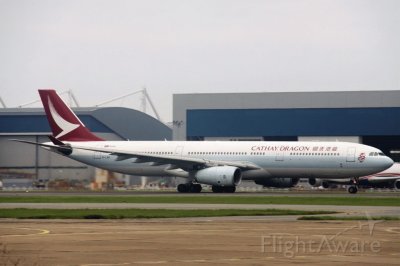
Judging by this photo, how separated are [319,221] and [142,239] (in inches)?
430

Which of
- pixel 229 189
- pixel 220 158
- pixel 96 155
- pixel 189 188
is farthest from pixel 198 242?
pixel 96 155

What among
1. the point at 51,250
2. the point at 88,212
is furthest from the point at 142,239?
the point at 88,212

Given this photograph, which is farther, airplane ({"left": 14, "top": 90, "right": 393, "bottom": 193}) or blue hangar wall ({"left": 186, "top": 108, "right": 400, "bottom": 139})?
blue hangar wall ({"left": 186, "top": 108, "right": 400, "bottom": 139})

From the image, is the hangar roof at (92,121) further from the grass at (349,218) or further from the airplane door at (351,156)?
the grass at (349,218)

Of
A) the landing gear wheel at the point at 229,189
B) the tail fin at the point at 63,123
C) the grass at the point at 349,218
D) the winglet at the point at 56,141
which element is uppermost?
the tail fin at the point at 63,123

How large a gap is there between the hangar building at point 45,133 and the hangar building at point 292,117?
10.2m

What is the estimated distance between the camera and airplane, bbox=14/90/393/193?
264 feet

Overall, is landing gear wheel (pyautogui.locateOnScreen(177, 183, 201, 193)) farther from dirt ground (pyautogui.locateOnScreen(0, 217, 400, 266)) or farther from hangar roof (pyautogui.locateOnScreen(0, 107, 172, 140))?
dirt ground (pyautogui.locateOnScreen(0, 217, 400, 266))

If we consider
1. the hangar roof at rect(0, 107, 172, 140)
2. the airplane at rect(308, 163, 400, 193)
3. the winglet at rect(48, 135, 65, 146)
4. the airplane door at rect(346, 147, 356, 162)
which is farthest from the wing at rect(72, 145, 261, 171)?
the hangar roof at rect(0, 107, 172, 140)

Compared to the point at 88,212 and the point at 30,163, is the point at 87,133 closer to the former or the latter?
the point at 30,163

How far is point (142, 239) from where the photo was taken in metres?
29.7

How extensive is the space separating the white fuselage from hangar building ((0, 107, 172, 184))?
7.64 metres

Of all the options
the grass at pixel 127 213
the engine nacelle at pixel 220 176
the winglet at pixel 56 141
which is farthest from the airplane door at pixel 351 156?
the grass at pixel 127 213

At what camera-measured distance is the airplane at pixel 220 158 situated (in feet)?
264
